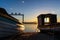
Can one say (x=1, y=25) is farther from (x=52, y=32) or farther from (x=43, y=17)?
(x=43, y=17)

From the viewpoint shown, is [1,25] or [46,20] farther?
[46,20]

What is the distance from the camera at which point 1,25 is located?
9.54 m

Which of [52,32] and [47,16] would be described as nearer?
[52,32]

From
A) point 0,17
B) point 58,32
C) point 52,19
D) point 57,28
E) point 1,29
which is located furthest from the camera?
point 52,19

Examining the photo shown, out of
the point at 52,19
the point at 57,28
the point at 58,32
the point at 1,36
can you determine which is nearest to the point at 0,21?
the point at 1,36

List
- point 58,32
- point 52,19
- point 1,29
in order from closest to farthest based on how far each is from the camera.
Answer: point 1,29 < point 58,32 < point 52,19

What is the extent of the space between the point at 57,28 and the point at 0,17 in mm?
8797

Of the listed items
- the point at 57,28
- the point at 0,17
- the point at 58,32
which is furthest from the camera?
the point at 58,32

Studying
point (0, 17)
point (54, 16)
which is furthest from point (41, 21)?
point (0, 17)

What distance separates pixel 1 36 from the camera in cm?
941

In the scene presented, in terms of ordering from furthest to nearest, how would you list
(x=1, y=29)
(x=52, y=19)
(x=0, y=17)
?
(x=52, y=19), (x=0, y=17), (x=1, y=29)

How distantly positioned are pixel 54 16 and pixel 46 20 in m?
1.90

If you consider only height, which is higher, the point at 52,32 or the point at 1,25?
the point at 1,25

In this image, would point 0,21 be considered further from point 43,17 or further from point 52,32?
point 43,17
